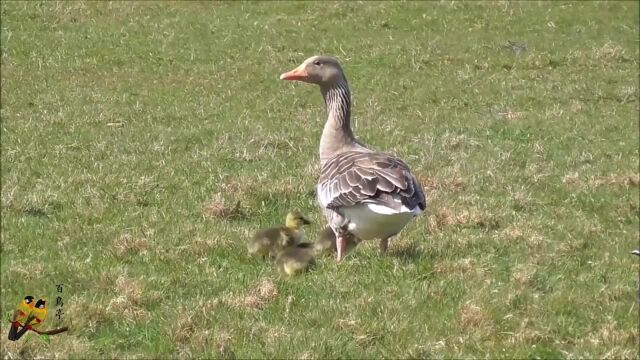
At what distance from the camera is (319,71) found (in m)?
12.7

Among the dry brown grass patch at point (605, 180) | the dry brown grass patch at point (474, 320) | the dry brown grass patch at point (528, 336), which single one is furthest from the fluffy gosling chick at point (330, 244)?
the dry brown grass patch at point (605, 180)

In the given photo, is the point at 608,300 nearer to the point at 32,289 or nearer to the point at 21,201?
the point at 32,289

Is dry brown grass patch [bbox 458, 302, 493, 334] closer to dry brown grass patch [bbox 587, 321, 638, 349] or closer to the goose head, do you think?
dry brown grass patch [bbox 587, 321, 638, 349]

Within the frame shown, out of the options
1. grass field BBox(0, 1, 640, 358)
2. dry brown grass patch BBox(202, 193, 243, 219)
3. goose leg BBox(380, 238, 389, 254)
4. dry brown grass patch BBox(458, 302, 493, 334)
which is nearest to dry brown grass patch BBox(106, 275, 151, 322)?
grass field BBox(0, 1, 640, 358)

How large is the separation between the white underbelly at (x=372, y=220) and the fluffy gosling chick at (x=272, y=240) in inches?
32.9

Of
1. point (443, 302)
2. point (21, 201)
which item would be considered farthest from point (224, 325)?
point (21, 201)

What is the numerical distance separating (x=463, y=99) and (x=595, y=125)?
166 inches

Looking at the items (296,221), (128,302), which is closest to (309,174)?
(296,221)

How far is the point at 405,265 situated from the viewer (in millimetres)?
10703

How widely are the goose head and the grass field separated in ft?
7.31

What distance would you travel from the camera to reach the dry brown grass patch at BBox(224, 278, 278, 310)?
9.41 m

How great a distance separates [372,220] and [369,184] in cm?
44

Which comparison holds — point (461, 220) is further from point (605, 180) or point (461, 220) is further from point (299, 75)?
point (605, 180)

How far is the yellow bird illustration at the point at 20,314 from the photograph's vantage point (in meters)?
8.41
